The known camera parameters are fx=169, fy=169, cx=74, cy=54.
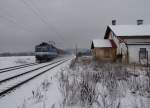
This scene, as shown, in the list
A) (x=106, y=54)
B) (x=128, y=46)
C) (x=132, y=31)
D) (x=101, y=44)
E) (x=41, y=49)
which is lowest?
(x=106, y=54)

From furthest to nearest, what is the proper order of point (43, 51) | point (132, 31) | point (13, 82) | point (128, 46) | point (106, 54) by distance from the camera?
point (43, 51) → point (106, 54) → point (132, 31) → point (128, 46) → point (13, 82)

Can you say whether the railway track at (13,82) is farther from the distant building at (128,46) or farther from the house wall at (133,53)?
the house wall at (133,53)

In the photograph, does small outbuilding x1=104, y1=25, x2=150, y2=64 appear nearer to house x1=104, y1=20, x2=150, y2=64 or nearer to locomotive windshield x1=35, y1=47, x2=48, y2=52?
house x1=104, y1=20, x2=150, y2=64

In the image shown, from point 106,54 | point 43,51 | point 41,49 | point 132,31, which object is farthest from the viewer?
point 41,49

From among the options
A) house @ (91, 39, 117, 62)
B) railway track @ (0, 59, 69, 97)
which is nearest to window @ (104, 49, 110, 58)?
house @ (91, 39, 117, 62)

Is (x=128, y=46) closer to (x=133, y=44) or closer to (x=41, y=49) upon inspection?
(x=133, y=44)

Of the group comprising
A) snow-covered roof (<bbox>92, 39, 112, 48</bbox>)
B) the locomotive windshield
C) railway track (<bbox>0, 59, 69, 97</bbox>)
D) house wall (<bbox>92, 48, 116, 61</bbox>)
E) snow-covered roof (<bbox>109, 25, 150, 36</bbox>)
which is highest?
snow-covered roof (<bbox>109, 25, 150, 36</bbox>)

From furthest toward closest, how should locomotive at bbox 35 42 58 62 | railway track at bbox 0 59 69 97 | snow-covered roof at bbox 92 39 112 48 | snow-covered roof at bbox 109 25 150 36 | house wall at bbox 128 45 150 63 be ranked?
locomotive at bbox 35 42 58 62 → snow-covered roof at bbox 92 39 112 48 → snow-covered roof at bbox 109 25 150 36 → house wall at bbox 128 45 150 63 → railway track at bbox 0 59 69 97

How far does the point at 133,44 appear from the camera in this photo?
72.6 ft

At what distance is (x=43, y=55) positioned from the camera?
30.9 m

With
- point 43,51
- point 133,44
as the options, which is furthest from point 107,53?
point 43,51

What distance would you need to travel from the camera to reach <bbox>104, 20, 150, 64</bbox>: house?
22.2 metres

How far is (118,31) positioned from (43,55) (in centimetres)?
1385

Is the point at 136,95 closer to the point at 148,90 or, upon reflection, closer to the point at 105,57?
the point at 148,90
